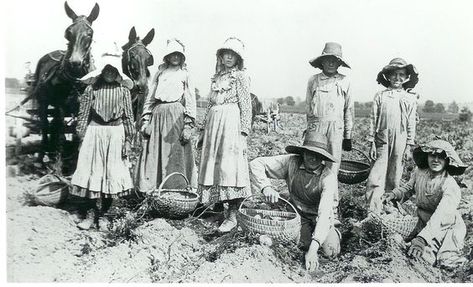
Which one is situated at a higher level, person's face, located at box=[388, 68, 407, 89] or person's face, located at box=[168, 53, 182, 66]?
person's face, located at box=[168, 53, 182, 66]

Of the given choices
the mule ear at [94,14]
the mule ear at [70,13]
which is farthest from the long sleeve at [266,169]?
the mule ear at [70,13]

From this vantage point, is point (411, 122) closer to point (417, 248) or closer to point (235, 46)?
point (417, 248)

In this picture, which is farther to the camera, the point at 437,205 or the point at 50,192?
the point at 50,192

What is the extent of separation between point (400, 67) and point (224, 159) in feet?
7.76

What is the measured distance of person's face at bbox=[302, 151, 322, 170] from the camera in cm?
439

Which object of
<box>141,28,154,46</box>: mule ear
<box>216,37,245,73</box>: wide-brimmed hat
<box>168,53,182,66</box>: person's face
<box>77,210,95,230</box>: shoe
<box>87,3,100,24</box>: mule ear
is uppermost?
<box>87,3,100,24</box>: mule ear

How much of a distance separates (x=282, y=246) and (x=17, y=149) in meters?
4.11

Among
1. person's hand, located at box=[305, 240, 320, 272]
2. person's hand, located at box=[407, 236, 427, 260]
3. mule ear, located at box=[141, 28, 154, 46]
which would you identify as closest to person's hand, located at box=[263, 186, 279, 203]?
person's hand, located at box=[305, 240, 320, 272]

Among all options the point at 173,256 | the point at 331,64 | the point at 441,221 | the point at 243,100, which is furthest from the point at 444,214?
the point at 173,256

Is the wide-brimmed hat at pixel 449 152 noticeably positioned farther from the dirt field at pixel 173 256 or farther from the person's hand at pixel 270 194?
the person's hand at pixel 270 194

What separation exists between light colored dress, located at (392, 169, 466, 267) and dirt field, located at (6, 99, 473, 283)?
0.15 metres

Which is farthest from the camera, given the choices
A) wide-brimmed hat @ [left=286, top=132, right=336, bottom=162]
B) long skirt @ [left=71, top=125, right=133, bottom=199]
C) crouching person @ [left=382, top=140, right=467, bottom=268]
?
long skirt @ [left=71, top=125, right=133, bottom=199]

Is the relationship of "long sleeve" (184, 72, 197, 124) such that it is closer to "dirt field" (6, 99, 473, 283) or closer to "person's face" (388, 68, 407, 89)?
"dirt field" (6, 99, 473, 283)

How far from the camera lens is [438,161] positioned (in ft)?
14.5
